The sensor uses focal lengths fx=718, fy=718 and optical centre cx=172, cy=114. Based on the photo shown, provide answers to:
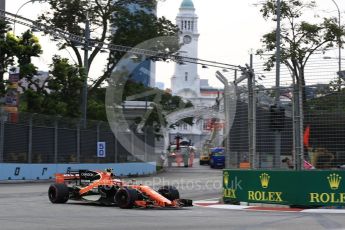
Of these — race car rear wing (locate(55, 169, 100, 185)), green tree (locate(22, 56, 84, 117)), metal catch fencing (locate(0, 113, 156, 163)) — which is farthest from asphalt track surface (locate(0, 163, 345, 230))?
green tree (locate(22, 56, 84, 117))

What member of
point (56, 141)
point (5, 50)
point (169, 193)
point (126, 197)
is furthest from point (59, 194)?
point (5, 50)

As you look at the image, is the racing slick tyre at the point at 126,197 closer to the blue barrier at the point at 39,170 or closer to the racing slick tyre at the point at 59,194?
the racing slick tyre at the point at 59,194

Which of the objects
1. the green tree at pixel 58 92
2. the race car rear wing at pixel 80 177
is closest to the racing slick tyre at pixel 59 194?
the race car rear wing at pixel 80 177

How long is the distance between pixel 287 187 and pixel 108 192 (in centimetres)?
492

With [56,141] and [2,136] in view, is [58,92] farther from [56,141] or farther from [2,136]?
[2,136]

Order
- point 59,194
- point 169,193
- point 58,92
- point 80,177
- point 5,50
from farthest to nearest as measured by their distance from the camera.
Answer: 1. point 58,92
2. point 5,50
3. point 80,177
4. point 59,194
5. point 169,193

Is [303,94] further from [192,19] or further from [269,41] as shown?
[192,19]

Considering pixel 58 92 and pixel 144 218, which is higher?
pixel 58 92

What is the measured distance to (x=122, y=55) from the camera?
49656mm

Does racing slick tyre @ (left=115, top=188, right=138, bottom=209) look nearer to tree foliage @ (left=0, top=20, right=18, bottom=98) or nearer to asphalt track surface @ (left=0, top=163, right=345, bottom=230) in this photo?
asphalt track surface @ (left=0, top=163, right=345, bottom=230)

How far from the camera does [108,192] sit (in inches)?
749

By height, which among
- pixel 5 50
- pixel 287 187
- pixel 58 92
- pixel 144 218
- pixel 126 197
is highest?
pixel 5 50

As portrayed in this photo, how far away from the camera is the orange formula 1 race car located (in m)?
18.2

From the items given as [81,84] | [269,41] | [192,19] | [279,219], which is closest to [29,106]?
[81,84]
